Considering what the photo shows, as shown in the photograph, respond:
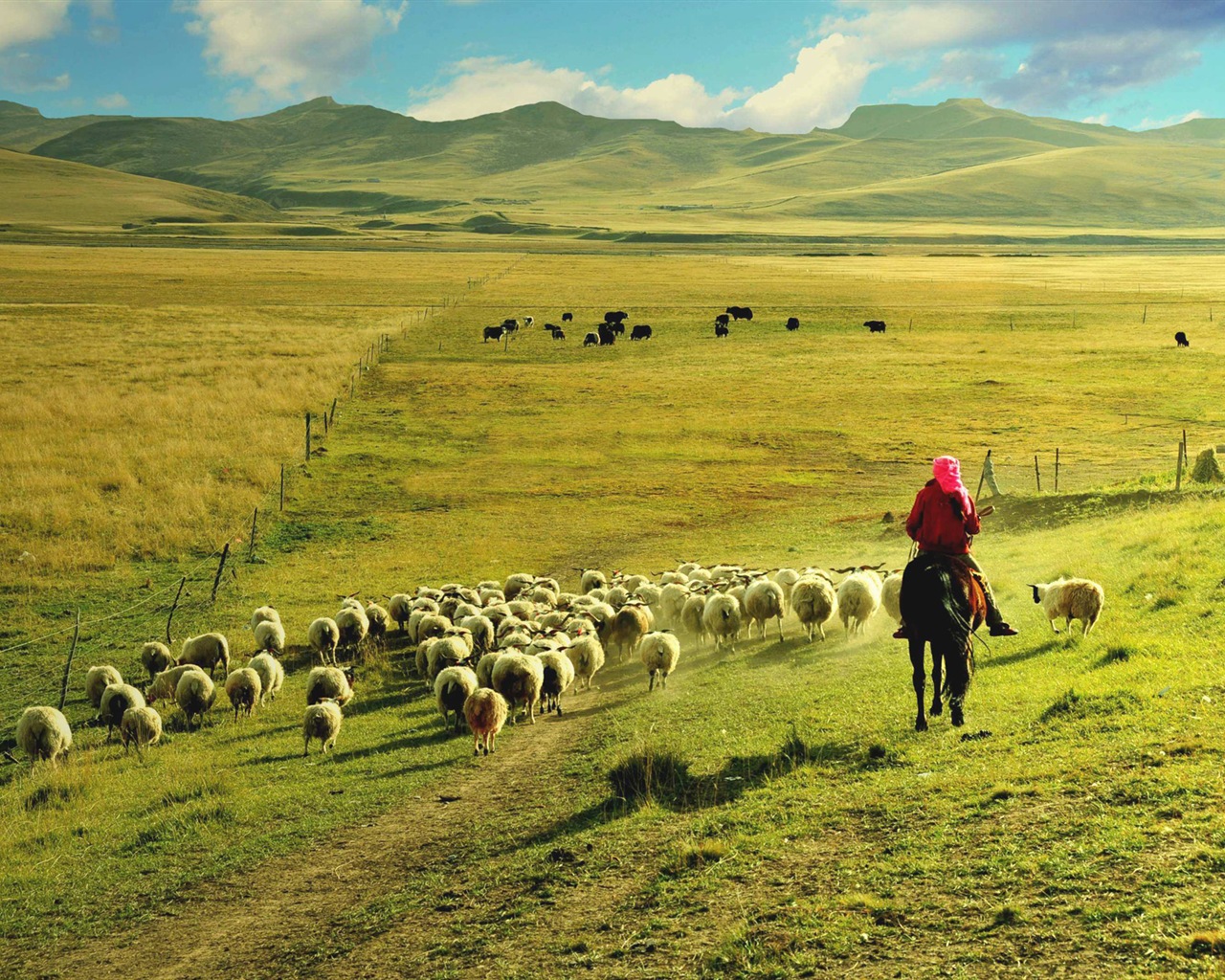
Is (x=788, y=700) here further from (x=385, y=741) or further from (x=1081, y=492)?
(x=1081, y=492)

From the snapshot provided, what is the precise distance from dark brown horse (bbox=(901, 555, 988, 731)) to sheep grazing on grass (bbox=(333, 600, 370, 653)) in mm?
10226


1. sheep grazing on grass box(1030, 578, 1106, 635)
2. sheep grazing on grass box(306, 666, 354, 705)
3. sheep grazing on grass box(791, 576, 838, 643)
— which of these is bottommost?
sheep grazing on grass box(306, 666, 354, 705)

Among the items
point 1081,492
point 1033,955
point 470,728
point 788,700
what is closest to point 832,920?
point 1033,955

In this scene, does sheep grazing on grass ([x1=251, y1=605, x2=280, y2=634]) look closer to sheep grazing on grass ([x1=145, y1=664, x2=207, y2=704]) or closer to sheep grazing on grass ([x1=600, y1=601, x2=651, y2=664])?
sheep grazing on grass ([x1=145, y1=664, x2=207, y2=704])

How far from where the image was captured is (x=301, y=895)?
904 centimetres

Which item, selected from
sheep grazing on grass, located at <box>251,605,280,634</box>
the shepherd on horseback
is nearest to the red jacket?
the shepherd on horseback

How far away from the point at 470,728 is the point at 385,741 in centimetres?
127

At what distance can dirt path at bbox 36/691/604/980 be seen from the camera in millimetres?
8078

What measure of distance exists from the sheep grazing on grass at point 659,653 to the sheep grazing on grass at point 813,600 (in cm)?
228

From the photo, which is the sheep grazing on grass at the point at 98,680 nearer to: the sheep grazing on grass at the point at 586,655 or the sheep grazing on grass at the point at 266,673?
the sheep grazing on grass at the point at 266,673

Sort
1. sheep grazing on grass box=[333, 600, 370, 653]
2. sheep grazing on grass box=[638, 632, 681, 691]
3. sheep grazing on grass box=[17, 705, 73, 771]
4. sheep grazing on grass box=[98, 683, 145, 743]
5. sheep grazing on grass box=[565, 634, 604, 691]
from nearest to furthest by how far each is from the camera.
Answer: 1. sheep grazing on grass box=[17, 705, 73, 771]
2. sheep grazing on grass box=[98, 683, 145, 743]
3. sheep grazing on grass box=[638, 632, 681, 691]
4. sheep grazing on grass box=[565, 634, 604, 691]
5. sheep grazing on grass box=[333, 600, 370, 653]

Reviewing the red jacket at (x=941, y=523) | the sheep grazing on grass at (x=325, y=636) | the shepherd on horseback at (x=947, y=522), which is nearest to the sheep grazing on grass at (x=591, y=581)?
the sheep grazing on grass at (x=325, y=636)

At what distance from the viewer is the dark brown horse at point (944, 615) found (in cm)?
998

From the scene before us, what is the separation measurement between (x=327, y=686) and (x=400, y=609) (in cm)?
454
